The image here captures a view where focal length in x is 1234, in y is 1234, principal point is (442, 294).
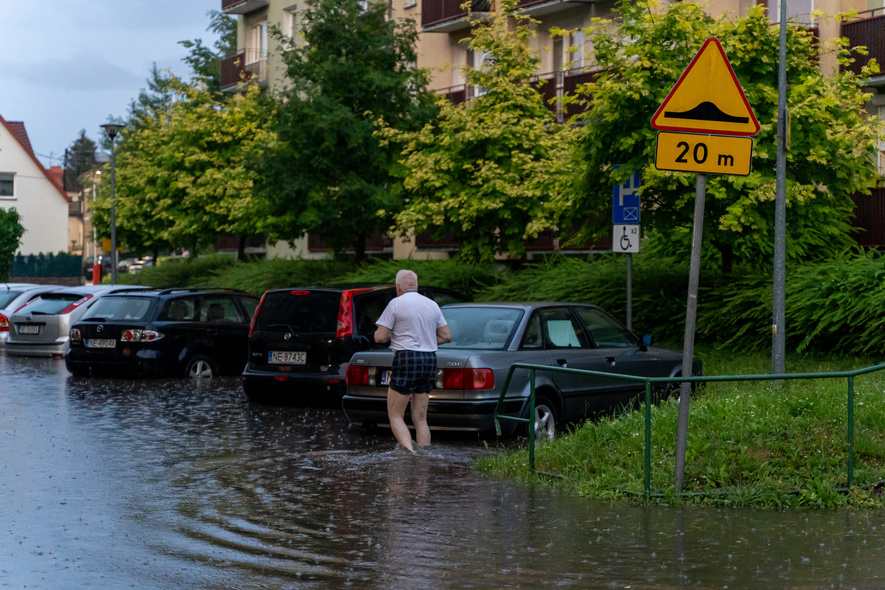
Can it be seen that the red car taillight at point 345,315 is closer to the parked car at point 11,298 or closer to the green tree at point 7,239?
the parked car at point 11,298

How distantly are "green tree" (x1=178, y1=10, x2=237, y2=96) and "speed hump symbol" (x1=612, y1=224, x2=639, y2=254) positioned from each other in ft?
194

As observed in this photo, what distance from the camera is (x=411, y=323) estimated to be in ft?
36.8

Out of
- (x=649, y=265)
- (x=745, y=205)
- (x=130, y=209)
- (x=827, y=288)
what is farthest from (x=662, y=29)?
(x=130, y=209)

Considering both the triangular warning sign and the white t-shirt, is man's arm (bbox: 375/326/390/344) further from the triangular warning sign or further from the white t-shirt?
the triangular warning sign

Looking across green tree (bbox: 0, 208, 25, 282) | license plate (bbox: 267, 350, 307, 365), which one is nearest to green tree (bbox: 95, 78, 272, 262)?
license plate (bbox: 267, 350, 307, 365)

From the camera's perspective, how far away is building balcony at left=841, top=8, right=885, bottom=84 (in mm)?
23141

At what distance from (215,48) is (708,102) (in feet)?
235

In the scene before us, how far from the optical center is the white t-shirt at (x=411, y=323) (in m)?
11.2

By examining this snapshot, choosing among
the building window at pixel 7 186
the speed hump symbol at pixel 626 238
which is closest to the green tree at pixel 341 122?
the speed hump symbol at pixel 626 238

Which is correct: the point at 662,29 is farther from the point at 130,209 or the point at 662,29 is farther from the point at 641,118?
the point at 130,209

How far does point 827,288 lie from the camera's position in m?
18.1

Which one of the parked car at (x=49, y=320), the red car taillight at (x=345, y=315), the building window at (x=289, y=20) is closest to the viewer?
the red car taillight at (x=345, y=315)

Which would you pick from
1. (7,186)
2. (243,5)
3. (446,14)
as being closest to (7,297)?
(446,14)

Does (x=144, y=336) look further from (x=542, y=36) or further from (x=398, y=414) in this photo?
(x=542, y=36)
